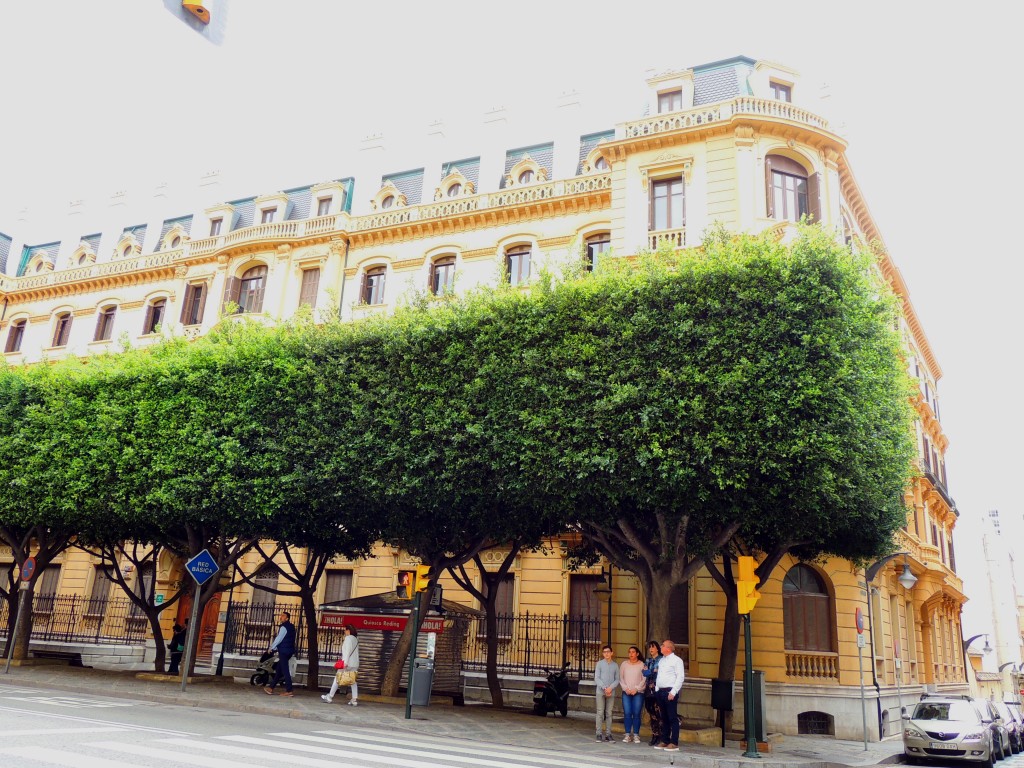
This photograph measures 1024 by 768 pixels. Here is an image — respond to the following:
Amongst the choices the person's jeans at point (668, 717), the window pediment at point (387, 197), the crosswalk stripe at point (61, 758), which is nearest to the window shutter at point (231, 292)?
the window pediment at point (387, 197)

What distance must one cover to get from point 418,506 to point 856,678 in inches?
482

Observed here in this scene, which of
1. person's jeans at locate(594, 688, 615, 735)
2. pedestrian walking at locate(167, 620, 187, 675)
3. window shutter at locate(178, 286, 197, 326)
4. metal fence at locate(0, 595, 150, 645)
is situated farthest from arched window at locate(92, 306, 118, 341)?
person's jeans at locate(594, 688, 615, 735)

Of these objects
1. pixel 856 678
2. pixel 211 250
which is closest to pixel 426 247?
pixel 211 250

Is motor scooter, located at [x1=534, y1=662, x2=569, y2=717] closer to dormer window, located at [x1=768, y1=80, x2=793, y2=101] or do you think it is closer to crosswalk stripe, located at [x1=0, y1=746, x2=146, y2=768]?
crosswalk stripe, located at [x1=0, y1=746, x2=146, y2=768]

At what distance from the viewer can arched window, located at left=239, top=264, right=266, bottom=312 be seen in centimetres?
3089

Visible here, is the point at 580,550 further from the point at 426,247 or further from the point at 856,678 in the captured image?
the point at 426,247

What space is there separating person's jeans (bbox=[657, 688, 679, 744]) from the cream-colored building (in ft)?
19.7

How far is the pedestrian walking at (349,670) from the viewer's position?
1675 centimetres

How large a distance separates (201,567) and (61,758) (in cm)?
1005

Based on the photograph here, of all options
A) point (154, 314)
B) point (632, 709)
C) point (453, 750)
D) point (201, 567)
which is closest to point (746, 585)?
point (632, 709)

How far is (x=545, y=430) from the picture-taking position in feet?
50.1

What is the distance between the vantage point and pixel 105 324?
3522cm

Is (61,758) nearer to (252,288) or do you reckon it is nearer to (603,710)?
(603,710)

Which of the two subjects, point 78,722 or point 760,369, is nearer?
point 78,722
